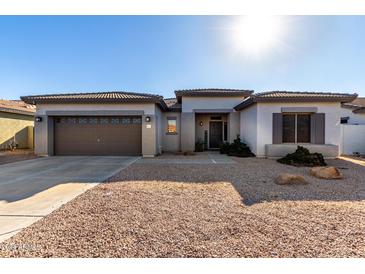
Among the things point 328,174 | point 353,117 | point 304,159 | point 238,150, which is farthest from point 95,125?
point 353,117

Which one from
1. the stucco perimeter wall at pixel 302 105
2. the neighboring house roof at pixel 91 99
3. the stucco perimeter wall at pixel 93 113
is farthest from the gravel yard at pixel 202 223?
the neighboring house roof at pixel 91 99

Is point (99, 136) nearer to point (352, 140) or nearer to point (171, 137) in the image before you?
point (171, 137)

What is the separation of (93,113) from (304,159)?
38.9ft

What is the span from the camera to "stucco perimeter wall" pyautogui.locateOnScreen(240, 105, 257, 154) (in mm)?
12023

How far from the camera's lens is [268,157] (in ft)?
38.1

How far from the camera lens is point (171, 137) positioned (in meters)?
15.5

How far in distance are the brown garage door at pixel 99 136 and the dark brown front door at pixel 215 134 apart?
601cm

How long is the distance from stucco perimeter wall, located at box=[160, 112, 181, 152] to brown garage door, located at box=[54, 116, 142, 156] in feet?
8.99

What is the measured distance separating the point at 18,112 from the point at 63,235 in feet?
60.2

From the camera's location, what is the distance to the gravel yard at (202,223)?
9.09 ft

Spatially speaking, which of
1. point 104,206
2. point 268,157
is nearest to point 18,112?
point 104,206

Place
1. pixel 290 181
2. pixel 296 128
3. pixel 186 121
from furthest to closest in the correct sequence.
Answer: pixel 186 121, pixel 296 128, pixel 290 181
